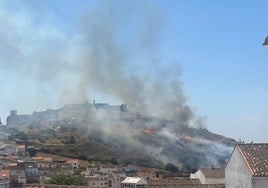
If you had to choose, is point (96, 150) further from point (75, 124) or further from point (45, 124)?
point (45, 124)

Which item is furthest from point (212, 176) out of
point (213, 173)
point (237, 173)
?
point (237, 173)

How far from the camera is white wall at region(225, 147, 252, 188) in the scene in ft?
82.2

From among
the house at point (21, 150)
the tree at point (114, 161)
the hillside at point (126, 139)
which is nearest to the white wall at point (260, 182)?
the hillside at point (126, 139)

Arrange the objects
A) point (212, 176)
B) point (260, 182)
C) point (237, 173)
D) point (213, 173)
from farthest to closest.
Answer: point (213, 173), point (212, 176), point (237, 173), point (260, 182)

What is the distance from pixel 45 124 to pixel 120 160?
67.7 metres

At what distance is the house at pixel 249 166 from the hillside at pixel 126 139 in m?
74.3

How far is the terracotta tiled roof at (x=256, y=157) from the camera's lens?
2424 cm

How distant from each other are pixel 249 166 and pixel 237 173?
7.23ft

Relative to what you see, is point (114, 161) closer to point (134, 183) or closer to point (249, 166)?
point (134, 183)

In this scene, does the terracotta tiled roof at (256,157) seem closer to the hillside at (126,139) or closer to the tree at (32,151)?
the hillside at (126,139)

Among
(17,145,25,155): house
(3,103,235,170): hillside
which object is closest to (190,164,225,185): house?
(3,103,235,170): hillside

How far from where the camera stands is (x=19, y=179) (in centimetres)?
7744

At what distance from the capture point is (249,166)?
24625 mm

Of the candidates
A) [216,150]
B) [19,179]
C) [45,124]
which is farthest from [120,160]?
[45,124]
